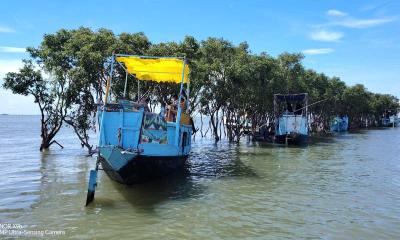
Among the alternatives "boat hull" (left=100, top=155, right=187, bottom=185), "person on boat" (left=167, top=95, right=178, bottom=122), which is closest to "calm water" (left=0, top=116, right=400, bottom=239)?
"boat hull" (left=100, top=155, right=187, bottom=185)

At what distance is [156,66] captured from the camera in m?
15.5

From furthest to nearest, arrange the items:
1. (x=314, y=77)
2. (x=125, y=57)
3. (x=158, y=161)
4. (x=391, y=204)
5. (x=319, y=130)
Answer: (x=319, y=130) → (x=314, y=77) → (x=125, y=57) → (x=158, y=161) → (x=391, y=204)

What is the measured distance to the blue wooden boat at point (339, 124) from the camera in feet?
222

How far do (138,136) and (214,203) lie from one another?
3.57 m

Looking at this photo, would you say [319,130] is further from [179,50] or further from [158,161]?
[158,161]

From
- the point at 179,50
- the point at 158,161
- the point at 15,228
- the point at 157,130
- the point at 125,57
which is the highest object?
the point at 179,50

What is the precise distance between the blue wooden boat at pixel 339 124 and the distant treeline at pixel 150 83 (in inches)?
851

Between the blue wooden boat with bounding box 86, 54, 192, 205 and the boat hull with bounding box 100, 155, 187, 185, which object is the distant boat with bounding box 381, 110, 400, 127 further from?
the boat hull with bounding box 100, 155, 187, 185

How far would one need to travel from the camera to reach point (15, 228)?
9133 mm

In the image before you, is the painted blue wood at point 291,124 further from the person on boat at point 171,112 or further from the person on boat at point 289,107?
the person on boat at point 171,112

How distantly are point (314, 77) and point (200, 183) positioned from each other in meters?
38.0

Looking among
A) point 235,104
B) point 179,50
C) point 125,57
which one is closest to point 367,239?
point 125,57

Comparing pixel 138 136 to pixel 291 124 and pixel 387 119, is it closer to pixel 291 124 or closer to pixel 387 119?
pixel 291 124

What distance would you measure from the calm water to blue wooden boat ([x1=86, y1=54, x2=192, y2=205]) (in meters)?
0.66
